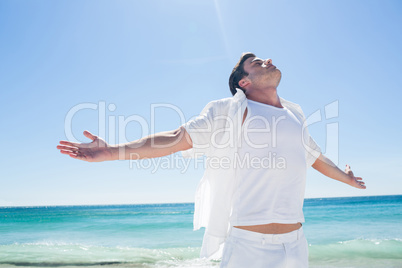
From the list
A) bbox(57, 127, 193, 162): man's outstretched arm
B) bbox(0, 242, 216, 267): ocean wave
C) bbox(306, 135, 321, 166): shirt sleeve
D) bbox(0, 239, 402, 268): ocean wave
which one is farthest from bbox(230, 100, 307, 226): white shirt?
bbox(0, 242, 216, 267): ocean wave

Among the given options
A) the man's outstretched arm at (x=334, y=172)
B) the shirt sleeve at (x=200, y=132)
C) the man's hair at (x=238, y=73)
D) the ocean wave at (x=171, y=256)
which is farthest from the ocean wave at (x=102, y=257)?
the shirt sleeve at (x=200, y=132)

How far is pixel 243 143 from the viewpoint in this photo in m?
1.95

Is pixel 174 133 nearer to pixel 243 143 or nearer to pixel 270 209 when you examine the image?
pixel 243 143

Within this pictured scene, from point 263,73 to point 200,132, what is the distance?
0.83 meters

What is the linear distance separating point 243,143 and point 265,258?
2.25 ft

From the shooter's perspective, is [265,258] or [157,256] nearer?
[265,258]

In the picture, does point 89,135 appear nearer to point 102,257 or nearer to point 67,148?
point 67,148

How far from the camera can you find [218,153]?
1920 mm

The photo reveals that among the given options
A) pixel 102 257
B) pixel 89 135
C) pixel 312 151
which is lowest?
pixel 102 257

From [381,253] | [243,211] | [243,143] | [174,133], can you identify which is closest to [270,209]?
[243,211]

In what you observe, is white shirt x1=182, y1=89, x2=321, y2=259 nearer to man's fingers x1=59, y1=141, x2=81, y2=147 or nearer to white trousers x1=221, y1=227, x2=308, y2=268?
white trousers x1=221, y1=227, x2=308, y2=268

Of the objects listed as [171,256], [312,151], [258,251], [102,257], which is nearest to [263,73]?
[312,151]

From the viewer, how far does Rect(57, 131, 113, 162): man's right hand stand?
162 centimetres

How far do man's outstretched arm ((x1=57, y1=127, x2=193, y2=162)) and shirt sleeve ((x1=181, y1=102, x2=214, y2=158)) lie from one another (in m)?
0.04
